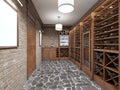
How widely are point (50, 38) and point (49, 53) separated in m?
1.25

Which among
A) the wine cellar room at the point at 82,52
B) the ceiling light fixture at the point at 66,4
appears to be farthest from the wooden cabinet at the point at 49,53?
the ceiling light fixture at the point at 66,4

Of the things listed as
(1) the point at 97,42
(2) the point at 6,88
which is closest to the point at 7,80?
(2) the point at 6,88

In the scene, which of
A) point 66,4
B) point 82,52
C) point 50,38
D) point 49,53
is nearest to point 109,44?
point 66,4

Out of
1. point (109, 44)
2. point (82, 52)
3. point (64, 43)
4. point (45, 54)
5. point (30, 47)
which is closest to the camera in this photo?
point (109, 44)

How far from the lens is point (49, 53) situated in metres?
9.25

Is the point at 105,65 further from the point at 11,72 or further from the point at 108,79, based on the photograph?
the point at 11,72

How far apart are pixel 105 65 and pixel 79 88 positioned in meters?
0.95

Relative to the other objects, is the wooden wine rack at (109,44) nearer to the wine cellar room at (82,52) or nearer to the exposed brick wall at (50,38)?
the wine cellar room at (82,52)

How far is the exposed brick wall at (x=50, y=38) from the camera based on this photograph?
31.6 ft

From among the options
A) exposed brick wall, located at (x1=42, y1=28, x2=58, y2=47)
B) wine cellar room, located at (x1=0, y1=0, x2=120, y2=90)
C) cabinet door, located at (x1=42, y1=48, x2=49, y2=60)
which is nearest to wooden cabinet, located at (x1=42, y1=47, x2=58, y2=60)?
cabinet door, located at (x1=42, y1=48, x2=49, y2=60)

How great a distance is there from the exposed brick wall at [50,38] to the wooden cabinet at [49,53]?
0.49m

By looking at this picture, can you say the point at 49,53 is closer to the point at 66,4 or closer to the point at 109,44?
the point at 109,44

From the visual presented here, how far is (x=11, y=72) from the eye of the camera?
2.39 meters

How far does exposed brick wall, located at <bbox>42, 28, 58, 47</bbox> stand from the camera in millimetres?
9625
